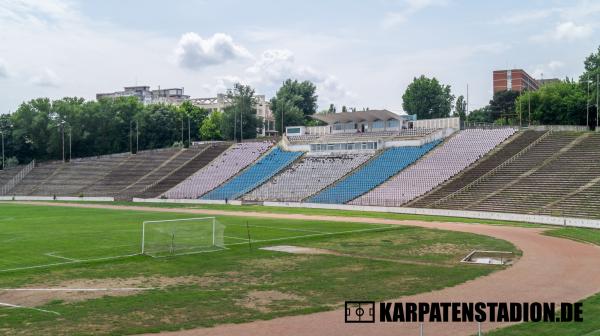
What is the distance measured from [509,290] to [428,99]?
119226mm

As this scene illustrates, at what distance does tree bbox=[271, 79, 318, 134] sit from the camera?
133625mm

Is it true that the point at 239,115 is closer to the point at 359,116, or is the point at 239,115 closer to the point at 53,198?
the point at 359,116

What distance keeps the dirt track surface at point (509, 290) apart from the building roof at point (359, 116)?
51.7 metres

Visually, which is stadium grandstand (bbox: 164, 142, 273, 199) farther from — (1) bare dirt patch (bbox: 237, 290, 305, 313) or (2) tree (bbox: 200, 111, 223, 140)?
(1) bare dirt patch (bbox: 237, 290, 305, 313)

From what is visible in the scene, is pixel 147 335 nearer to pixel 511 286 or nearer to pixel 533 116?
pixel 511 286

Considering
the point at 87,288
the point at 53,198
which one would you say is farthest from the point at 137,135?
the point at 87,288

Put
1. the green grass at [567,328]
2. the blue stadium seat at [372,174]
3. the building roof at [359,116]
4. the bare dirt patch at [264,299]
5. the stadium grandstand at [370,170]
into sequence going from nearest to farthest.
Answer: the green grass at [567,328] < the bare dirt patch at [264,299] < the stadium grandstand at [370,170] < the blue stadium seat at [372,174] < the building roof at [359,116]

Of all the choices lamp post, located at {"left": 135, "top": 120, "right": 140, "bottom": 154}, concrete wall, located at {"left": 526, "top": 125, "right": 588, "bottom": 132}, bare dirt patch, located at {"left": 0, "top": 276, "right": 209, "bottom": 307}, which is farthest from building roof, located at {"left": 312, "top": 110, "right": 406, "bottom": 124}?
bare dirt patch, located at {"left": 0, "top": 276, "right": 209, "bottom": 307}

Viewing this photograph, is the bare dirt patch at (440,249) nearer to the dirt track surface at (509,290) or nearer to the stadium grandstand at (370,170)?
the dirt track surface at (509,290)

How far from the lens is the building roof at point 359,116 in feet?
296

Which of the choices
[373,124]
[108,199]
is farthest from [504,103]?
[108,199]

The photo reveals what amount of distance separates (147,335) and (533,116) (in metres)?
105

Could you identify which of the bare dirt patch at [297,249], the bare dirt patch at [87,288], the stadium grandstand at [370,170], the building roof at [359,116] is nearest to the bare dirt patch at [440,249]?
the bare dirt patch at [297,249]

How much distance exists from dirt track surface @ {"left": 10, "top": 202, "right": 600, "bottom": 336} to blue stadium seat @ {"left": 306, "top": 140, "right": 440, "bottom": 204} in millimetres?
33426
